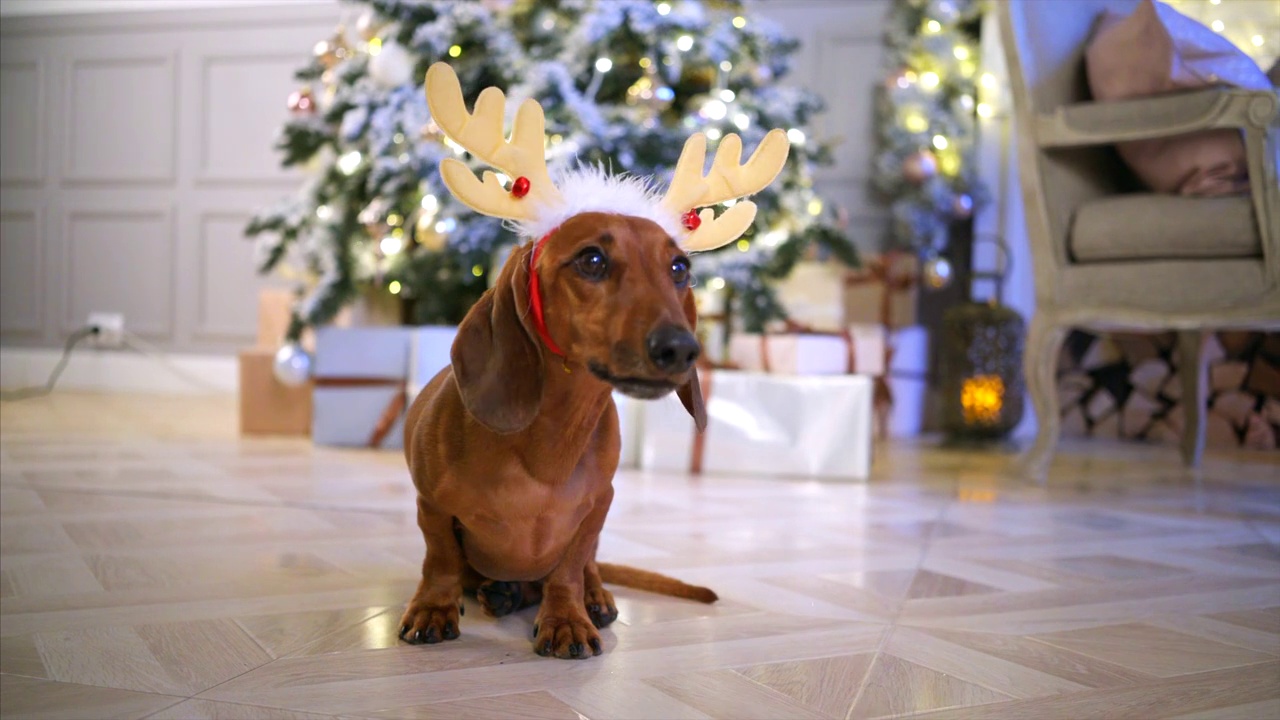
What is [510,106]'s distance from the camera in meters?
2.95

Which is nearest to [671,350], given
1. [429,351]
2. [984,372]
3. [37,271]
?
[37,271]

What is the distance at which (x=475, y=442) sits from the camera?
1.12 m

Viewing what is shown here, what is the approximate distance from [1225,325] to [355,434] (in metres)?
2.28

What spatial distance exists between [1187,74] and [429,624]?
2062 mm

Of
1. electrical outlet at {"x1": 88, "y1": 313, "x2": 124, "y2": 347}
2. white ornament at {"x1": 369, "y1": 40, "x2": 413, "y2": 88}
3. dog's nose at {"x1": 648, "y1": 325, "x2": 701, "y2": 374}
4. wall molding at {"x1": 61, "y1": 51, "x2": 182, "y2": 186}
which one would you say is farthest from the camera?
electrical outlet at {"x1": 88, "y1": 313, "x2": 124, "y2": 347}

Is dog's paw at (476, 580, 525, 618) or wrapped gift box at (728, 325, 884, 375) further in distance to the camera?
wrapped gift box at (728, 325, 884, 375)

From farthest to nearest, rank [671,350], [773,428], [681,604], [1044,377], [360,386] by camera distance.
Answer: [360,386], [773,428], [1044,377], [681,604], [671,350]

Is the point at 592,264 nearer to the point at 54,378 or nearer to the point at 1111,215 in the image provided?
the point at 1111,215

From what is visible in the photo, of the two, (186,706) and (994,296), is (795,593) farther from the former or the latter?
(994,296)

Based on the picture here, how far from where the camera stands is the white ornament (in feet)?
10.6

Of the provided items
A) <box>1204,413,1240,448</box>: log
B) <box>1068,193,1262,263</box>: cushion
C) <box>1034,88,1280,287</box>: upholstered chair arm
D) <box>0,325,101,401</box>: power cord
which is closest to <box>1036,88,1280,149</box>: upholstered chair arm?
<box>1034,88,1280,287</box>: upholstered chair arm

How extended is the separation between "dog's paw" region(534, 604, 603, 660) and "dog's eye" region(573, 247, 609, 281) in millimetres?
381

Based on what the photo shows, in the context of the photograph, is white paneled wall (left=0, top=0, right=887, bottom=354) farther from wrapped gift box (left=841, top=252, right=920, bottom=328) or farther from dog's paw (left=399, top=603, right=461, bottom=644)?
dog's paw (left=399, top=603, right=461, bottom=644)

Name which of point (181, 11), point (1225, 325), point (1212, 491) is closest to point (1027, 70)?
point (1225, 325)
